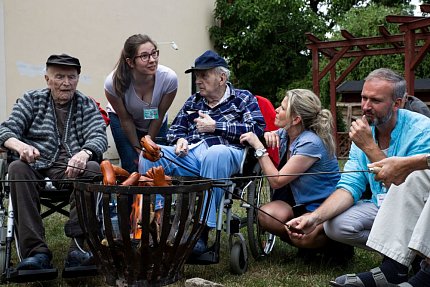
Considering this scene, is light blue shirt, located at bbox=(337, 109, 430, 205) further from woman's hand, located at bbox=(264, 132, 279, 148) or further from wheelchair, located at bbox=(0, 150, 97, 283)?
wheelchair, located at bbox=(0, 150, 97, 283)

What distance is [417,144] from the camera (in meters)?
3.31

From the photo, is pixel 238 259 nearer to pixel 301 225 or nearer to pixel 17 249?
pixel 301 225

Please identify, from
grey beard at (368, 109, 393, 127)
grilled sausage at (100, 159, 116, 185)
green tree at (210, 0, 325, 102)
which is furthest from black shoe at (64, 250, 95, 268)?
green tree at (210, 0, 325, 102)

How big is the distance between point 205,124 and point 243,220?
31.4 inches

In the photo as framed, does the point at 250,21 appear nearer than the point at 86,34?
No

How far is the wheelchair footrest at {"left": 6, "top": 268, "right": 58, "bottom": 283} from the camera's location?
327 centimetres

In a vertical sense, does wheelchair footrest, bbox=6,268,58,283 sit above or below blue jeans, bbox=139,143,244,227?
below

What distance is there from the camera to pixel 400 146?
3367 millimetres

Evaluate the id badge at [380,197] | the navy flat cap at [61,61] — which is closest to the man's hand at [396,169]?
the id badge at [380,197]

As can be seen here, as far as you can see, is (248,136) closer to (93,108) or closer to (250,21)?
(93,108)

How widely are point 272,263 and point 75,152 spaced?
4.95 ft

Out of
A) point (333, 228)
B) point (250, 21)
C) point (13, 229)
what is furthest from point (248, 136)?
point (250, 21)

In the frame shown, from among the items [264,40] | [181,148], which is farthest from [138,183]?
[264,40]

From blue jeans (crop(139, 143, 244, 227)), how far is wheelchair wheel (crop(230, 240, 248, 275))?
219 millimetres
